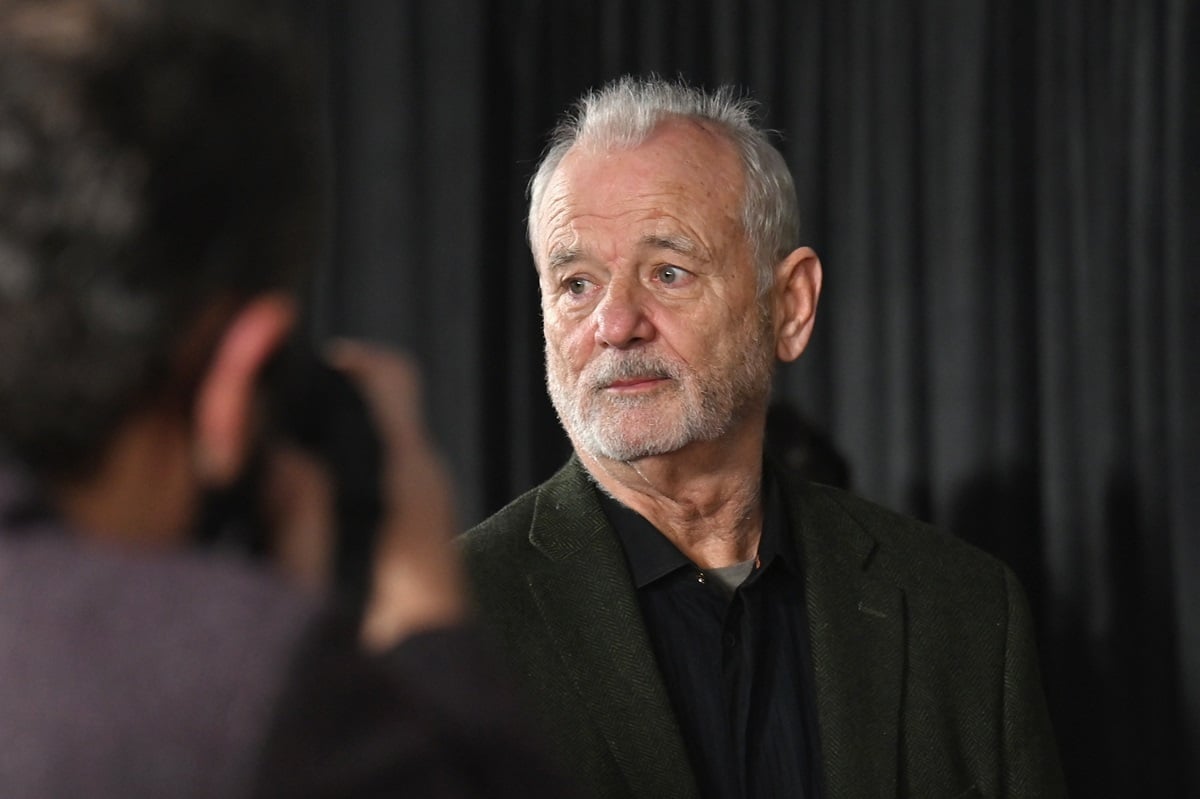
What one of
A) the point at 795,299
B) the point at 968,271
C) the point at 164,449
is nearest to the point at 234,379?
the point at 164,449

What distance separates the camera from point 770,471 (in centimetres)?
235

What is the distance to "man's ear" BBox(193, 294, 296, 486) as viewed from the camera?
772 millimetres

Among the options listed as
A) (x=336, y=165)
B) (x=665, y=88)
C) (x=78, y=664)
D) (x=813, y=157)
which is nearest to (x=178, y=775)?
(x=78, y=664)

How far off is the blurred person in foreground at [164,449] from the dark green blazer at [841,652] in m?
1.15

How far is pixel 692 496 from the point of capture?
221 centimetres

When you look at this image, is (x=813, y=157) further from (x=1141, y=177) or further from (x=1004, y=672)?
(x=1004, y=672)

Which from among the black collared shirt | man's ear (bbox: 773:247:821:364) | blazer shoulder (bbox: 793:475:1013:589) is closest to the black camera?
the black collared shirt

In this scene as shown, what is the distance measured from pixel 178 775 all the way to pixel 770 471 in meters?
1.73

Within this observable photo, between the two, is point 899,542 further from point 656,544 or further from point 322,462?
point 322,462

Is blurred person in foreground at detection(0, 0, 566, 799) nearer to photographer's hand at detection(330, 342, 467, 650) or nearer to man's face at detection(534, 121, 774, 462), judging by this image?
photographer's hand at detection(330, 342, 467, 650)

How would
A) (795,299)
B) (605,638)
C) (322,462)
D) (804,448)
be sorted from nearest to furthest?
(322,462), (605,638), (795,299), (804,448)

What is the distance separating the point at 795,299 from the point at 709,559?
0.50 m

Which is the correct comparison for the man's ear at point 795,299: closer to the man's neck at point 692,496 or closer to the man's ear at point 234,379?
the man's neck at point 692,496

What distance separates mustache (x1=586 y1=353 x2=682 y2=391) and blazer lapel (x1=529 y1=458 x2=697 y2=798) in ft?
0.51
